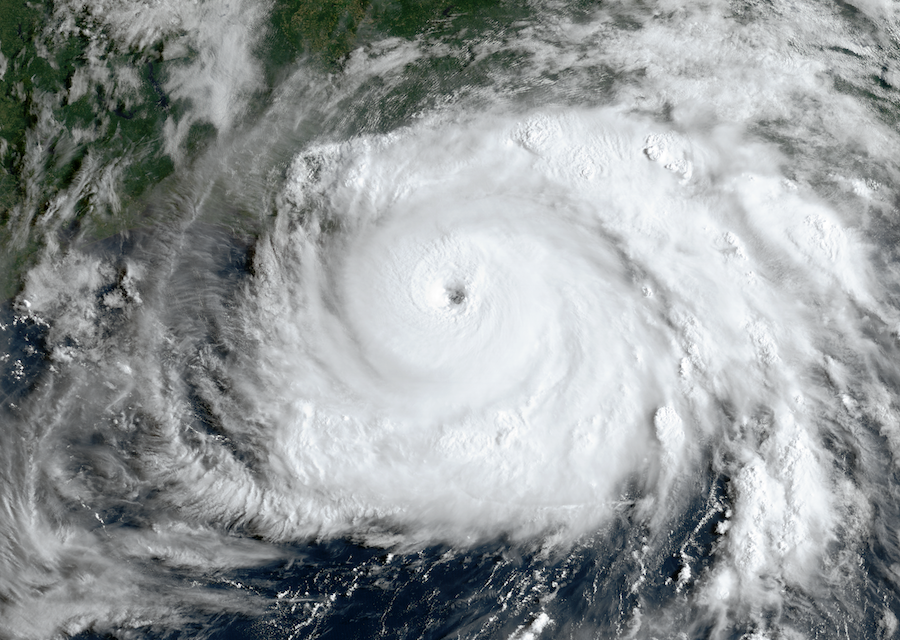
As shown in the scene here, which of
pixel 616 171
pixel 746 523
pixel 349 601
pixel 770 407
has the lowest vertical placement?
pixel 349 601

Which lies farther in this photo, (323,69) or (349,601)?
(323,69)

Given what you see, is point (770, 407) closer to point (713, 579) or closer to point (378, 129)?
point (713, 579)

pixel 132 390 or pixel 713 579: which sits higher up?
pixel 132 390

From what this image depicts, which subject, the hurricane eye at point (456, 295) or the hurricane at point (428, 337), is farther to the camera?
the hurricane eye at point (456, 295)

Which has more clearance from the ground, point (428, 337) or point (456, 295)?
point (456, 295)

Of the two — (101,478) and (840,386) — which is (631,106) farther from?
(101,478)

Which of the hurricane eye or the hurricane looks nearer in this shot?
the hurricane

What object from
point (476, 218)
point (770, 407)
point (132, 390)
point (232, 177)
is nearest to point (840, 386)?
point (770, 407)
